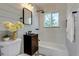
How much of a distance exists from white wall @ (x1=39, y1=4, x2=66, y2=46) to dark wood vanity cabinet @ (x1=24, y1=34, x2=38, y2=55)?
85mm

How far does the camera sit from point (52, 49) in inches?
54.5

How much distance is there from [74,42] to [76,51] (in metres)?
0.12

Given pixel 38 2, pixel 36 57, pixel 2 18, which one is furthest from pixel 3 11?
pixel 36 57

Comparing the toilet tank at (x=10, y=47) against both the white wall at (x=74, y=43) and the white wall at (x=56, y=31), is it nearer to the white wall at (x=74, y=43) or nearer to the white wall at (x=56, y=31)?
the white wall at (x=56, y=31)

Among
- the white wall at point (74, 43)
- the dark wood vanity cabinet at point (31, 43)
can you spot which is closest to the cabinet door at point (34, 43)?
the dark wood vanity cabinet at point (31, 43)

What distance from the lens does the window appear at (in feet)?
4.45

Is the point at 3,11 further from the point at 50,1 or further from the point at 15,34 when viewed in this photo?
the point at 50,1

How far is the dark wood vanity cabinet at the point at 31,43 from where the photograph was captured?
138 centimetres

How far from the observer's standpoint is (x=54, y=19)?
137 cm

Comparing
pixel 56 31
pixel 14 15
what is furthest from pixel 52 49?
pixel 14 15

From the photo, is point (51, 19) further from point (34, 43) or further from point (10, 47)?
point (10, 47)

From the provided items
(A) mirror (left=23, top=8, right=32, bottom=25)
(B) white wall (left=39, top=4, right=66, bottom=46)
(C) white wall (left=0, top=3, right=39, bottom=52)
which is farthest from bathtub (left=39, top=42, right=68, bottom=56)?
(A) mirror (left=23, top=8, right=32, bottom=25)

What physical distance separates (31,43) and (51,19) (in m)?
0.43

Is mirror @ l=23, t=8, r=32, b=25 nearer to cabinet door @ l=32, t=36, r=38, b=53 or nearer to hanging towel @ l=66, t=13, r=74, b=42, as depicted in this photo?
cabinet door @ l=32, t=36, r=38, b=53
